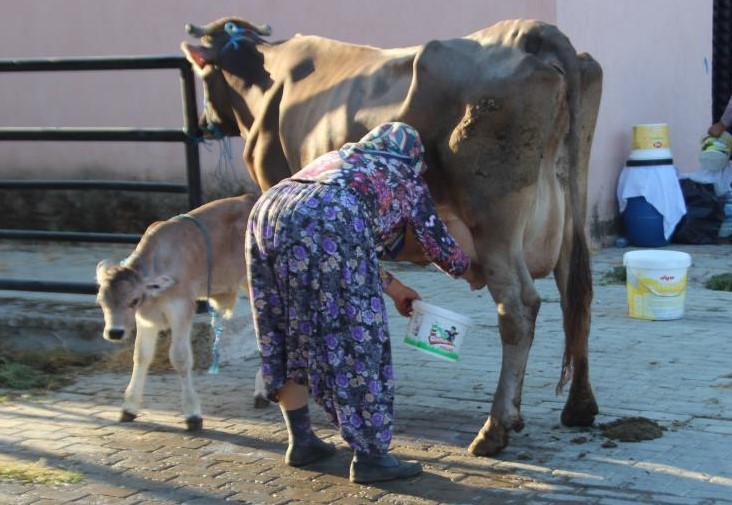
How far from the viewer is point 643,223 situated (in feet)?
35.6

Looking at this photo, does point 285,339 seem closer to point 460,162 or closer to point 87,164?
point 460,162

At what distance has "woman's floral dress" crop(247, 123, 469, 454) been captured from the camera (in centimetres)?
461

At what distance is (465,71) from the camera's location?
5164 mm

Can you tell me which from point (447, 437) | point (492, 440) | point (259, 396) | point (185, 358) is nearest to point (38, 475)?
point (185, 358)

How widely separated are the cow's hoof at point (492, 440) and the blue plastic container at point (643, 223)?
239 inches

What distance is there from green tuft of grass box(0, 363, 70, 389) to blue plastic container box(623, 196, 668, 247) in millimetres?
5906

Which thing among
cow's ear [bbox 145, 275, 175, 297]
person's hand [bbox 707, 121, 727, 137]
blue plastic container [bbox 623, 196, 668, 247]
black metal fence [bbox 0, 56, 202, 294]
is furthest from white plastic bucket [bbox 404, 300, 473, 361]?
person's hand [bbox 707, 121, 727, 137]

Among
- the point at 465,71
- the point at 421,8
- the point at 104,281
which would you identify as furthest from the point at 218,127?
the point at 421,8

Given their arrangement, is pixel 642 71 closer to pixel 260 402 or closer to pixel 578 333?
pixel 578 333

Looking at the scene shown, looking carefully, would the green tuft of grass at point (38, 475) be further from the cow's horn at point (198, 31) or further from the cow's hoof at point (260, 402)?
the cow's horn at point (198, 31)

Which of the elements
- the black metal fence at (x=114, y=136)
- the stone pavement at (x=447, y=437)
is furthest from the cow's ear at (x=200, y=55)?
the stone pavement at (x=447, y=437)

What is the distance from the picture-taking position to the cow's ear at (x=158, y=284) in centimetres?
567

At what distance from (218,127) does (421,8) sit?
13.4ft

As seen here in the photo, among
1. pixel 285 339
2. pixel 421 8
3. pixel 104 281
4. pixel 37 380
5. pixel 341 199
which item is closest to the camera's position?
pixel 341 199
